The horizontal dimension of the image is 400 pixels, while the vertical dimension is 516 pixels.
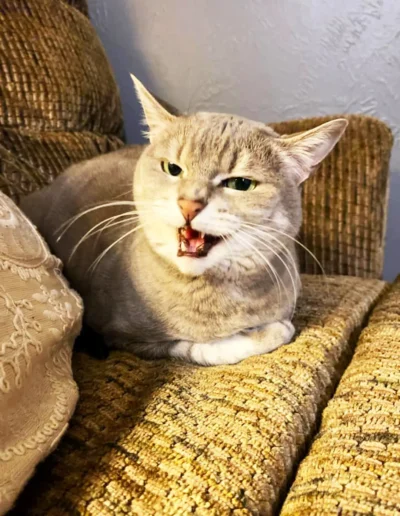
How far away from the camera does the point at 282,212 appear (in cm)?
85

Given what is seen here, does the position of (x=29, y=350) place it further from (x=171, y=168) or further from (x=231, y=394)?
(x=171, y=168)

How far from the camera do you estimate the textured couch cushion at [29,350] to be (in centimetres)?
51

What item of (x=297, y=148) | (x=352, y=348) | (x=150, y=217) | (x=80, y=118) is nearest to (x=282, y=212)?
(x=297, y=148)

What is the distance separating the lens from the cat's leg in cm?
88

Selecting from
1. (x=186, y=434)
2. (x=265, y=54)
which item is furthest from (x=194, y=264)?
(x=265, y=54)

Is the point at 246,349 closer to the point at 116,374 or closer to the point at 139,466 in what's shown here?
the point at 116,374

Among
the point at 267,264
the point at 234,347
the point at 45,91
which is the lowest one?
the point at 234,347

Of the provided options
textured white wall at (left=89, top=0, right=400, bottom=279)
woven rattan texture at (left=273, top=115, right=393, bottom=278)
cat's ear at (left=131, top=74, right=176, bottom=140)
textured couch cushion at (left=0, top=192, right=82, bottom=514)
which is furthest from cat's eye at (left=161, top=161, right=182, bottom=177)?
textured white wall at (left=89, top=0, right=400, bottom=279)

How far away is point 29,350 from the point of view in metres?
0.56

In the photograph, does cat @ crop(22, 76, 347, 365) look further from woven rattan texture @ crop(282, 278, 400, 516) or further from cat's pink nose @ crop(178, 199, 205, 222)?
woven rattan texture @ crop(282, 278, 400, 516)

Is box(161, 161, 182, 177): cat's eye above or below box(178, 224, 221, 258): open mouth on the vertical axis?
above


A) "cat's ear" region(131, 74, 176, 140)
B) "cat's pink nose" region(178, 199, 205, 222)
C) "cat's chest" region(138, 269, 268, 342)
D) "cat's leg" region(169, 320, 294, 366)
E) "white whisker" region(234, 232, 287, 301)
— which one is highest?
"cat's ear" region(131, 74, 176, 140)

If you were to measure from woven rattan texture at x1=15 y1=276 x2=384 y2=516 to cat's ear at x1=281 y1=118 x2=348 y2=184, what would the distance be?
0.32m

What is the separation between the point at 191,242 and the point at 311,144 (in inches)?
10.9
